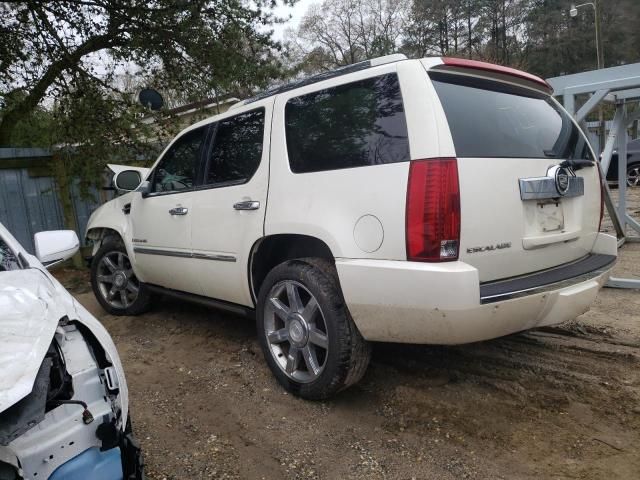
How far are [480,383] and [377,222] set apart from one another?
139 centimetres

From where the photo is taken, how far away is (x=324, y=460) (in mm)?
2428

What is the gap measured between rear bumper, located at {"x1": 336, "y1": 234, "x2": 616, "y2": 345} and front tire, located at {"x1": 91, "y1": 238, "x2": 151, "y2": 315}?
2.92 meters

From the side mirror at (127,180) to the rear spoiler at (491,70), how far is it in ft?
10.5

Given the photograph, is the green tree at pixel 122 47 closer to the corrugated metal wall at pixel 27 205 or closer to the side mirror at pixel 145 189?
the corrugated metal wall at pixel 27 205

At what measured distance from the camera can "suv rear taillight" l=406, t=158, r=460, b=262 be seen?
2270 millimetres

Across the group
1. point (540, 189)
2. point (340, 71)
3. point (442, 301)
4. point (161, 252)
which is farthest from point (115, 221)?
point (540, 189)

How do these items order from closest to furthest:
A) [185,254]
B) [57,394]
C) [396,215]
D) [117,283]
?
[57,394] → [396,215] → [185,254] → [117,283]

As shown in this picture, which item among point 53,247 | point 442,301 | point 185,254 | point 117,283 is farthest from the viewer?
point 117,283

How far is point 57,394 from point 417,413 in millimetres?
1951

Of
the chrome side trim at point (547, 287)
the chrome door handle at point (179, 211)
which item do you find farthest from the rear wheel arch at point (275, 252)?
the chrome side trim at point (547, 287)

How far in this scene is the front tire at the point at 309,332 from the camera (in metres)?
2.68

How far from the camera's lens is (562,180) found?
8.90ft

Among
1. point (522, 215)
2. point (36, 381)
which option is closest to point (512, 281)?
point (522, 215)

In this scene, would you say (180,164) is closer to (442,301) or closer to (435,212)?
(435,212)
